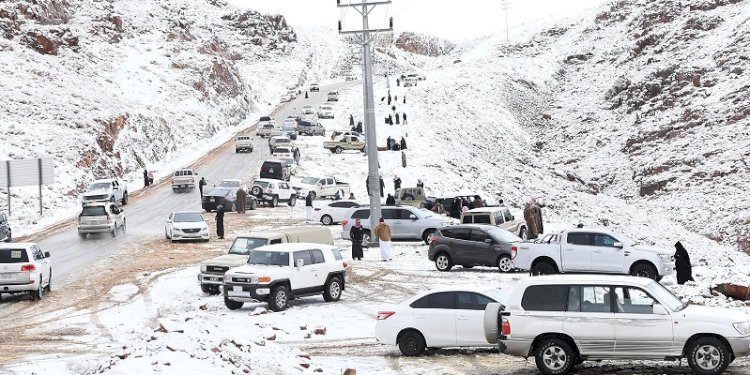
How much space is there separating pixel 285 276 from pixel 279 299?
64 centimetres

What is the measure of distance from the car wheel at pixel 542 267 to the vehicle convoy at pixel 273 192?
25.5 meters

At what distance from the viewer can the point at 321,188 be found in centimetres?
5200

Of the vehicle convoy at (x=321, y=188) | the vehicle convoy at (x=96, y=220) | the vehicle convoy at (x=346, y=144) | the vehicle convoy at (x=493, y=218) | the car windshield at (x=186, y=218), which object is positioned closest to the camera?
the vehicle convoy at (x=493, y=218)

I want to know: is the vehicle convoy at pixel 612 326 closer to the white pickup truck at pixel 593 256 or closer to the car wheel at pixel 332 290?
the car wheel at pixel 332 290

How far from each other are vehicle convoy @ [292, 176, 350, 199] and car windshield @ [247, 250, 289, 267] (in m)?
27.9

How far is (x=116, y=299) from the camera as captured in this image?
2491cm

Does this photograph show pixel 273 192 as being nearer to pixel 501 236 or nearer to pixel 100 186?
pixel 100 186

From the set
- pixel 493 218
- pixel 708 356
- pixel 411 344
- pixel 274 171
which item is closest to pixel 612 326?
pixel 708 356

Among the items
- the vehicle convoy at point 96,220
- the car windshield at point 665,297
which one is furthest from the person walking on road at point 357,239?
the car windshield at point 665,297

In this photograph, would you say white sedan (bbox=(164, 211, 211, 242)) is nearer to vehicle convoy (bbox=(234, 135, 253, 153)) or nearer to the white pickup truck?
the white pickup truck

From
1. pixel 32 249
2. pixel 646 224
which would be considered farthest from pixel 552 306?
pixel 646 224

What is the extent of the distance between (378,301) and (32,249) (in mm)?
9903

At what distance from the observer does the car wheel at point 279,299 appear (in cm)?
2238

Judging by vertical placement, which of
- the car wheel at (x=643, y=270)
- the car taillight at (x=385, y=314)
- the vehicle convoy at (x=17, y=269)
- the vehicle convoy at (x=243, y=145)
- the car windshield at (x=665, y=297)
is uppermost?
the vehicle convoy at (x=243, y=145)
